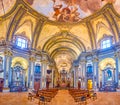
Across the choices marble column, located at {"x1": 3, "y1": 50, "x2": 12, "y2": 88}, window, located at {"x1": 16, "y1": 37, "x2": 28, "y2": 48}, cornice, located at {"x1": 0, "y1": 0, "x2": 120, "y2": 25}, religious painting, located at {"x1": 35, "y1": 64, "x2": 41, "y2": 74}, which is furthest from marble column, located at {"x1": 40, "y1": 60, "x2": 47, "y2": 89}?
cornice, located at {"x1": 0, "y1": 0, "x2": 120, "y2": 25}

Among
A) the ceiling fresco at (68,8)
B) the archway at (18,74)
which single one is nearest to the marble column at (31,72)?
the archway at (18,74)

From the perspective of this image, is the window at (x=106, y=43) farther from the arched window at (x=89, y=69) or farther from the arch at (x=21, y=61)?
the arch at (x=21, y=61)

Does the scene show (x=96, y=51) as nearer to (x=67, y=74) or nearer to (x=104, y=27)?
(x=104, y=27)

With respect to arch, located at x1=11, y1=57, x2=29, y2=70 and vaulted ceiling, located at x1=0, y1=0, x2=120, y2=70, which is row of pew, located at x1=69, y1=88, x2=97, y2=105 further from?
arch, located at x1=11, y1=57, x2=29, y2=70

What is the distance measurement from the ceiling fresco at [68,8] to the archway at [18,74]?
781 centimetres

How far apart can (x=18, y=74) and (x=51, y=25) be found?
29.0ft

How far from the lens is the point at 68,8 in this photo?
888 inches

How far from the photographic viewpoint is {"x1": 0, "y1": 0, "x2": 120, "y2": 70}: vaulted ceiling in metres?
20.6

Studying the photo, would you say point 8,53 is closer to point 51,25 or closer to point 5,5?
point 5,5

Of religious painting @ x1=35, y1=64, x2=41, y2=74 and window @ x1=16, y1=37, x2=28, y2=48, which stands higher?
window @ x1=16, y1=37, x2=28, y2=48

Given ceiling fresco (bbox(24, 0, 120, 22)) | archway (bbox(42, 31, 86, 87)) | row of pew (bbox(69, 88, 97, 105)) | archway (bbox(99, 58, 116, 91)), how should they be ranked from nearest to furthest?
1. row of pew (bbox(69, 88, 97, 105))
2. ceiling fresco (bbox(24, 0, 120, 22))
3. archway (bbox(99, 58, 116, 91))
4. archway (bbox(42, 31, 86, 87))

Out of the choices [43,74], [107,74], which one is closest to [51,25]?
[43,74]

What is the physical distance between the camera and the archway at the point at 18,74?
2316cm

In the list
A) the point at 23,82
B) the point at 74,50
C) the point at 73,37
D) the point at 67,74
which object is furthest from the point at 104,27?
the point at 67,74
